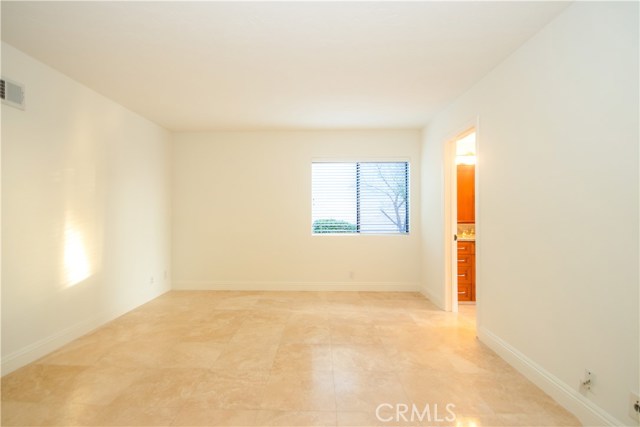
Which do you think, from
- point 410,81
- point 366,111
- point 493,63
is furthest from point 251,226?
point 493,63

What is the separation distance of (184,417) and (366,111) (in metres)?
3.85

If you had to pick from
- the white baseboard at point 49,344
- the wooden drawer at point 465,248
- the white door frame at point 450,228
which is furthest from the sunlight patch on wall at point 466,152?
the white baseboard at point 49,344

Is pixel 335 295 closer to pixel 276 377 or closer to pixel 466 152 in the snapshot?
pixel 276 377

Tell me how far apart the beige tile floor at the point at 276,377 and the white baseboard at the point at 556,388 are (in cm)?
6

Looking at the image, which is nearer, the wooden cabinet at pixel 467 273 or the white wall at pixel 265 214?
the wooden cabinet at pixel 467 273

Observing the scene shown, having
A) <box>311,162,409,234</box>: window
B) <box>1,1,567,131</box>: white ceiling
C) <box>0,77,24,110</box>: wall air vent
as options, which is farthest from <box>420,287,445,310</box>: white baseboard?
<box>0,77,24,110</box>: wall air vent

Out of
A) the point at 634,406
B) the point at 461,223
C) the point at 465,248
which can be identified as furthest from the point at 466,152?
the point at 634,406

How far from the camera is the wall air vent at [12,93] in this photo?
2492 millimetres

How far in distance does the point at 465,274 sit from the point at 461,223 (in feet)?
2.84

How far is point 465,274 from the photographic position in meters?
4.61

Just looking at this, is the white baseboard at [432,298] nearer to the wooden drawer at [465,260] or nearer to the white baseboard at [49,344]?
the wooden drawer at [465,260]

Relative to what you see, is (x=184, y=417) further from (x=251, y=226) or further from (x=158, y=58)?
(x=251, y=226)

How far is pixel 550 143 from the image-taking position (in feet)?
7.32

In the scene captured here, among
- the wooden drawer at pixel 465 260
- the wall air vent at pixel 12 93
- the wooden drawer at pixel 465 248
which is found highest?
the wall air vent at pixel 12 93
